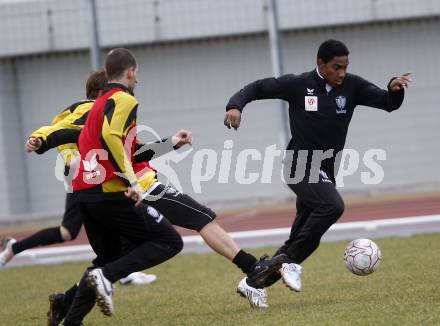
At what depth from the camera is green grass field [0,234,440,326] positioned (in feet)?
Result: 22.7

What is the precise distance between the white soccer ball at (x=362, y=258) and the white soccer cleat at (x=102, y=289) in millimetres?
2242

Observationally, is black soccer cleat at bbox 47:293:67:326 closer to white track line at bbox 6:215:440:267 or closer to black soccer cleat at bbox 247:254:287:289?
black soccer cleat at bbox 247:254:287:289

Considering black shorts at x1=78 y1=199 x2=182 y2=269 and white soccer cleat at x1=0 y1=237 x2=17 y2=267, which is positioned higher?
black shorts at x1=78 y1=199 x2=182 y2=269

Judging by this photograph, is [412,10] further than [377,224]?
Yes

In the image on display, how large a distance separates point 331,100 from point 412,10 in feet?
45.8

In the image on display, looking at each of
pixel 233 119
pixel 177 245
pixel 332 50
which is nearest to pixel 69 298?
pixel 177 245

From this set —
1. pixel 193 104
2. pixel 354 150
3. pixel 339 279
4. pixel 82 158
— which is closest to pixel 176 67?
pixel 193 104

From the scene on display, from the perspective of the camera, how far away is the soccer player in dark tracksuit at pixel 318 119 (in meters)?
7.83

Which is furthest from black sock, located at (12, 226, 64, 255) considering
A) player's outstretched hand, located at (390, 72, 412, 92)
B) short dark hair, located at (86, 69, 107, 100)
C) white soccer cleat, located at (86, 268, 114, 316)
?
player's outstretched hand, located at (390, 72, 412, 92)

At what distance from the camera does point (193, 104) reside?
22781mm

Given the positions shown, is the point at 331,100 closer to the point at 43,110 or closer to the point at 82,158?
the point at 82,158

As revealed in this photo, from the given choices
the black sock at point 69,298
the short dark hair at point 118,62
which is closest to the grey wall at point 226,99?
the black sock at point 69,298

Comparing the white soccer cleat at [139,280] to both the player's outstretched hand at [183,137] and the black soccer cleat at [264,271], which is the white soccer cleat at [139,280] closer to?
the black soccer cleat at [264,271]

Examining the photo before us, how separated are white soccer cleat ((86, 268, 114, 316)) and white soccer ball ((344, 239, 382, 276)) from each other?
224 centimetres
